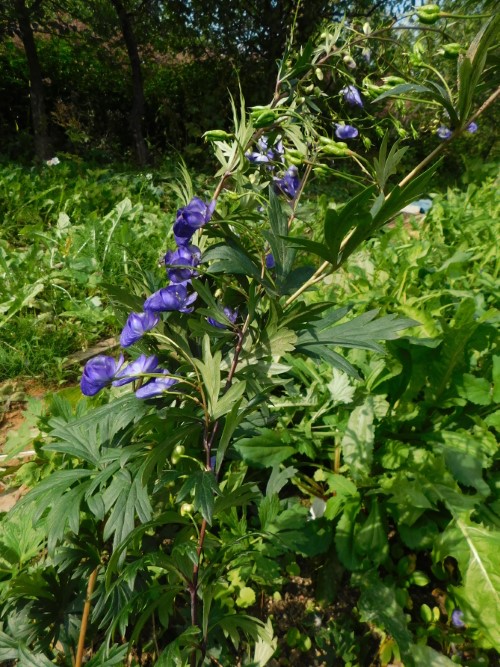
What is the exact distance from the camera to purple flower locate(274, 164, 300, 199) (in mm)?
1057

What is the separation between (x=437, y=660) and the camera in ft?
Answer: 3.82

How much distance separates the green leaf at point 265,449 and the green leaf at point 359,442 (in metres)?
0.18

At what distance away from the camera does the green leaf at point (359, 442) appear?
4.62 ft

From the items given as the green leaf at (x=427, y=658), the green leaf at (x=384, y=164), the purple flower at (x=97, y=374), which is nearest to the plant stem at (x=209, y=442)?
the purple flower at (x=97, y=374)

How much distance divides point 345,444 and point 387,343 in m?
0.38

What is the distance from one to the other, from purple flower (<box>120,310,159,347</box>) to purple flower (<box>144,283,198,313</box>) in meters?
0.02

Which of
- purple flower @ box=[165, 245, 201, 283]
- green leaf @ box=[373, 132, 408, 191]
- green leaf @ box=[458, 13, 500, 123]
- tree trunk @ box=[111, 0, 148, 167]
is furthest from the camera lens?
tree trunk @ box=[111, 0, 148, 167]

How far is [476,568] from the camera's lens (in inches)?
48.0

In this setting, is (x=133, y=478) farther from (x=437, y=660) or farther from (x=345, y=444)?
(x=437, y=660)

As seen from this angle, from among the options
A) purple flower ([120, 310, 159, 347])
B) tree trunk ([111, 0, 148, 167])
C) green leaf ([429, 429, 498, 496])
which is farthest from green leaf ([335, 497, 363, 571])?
tree trunk ([111, 0, 148, 167])

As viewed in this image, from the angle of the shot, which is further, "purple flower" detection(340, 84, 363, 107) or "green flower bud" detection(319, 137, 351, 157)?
"purple flower" detection(340, 84, 363, 107)

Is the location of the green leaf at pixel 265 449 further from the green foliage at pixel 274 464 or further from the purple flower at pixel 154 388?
the purple flower at pixel 154 388

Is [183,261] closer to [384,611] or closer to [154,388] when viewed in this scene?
[154,388]

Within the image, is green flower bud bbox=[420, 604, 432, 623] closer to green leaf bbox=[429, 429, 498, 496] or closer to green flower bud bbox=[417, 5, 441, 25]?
green leaf bbox=[429, 429, 498, 496]
